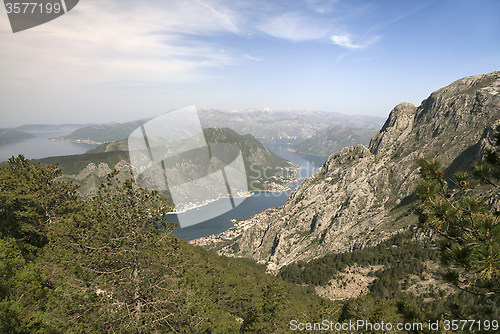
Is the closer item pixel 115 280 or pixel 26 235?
pixel 115 280

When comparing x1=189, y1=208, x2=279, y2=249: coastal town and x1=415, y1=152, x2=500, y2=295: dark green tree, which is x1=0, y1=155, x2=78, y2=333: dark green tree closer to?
x1=415, y1=152, x2=500, y2=295: dark green tree

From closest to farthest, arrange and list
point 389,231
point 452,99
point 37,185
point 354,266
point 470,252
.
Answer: point 470,252
point 37,185
point 354,266
point 389,231
point 452,99

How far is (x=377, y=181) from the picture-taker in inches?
4077

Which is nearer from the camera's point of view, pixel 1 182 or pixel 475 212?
pixel 475 212

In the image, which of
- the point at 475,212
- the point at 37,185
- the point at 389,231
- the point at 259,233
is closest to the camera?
the point at 475,212

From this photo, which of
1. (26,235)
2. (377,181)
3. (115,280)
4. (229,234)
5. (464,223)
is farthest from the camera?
(229,234)

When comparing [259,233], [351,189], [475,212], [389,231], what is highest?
[475,212]

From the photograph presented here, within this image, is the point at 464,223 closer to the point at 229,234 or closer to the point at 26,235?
the point at 26,235

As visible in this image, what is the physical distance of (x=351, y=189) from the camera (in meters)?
106

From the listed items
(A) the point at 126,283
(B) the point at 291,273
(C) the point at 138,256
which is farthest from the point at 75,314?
(B) the point at 291,273

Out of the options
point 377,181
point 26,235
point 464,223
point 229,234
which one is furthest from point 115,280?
point 229,234

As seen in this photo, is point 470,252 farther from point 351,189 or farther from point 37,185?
point 351,189

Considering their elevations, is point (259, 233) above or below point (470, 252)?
below

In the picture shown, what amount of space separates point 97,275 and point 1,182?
14.1 meters
